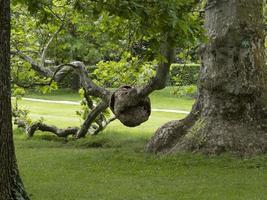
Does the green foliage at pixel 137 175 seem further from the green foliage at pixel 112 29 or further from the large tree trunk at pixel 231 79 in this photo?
the green foliage at pixel 112 29

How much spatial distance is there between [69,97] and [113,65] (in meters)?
25.9

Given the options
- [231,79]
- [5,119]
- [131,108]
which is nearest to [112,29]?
[131,108]

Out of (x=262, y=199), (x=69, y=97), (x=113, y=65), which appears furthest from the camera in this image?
(x=69, y=97)

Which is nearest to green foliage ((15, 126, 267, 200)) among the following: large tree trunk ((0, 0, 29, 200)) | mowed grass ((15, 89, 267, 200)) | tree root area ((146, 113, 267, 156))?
mowed grass ((15, 89, 267, 200))

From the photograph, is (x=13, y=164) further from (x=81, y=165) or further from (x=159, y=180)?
(x=81, y=165)

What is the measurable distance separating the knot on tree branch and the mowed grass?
2.57 feet

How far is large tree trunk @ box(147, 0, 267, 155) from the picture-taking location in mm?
13094

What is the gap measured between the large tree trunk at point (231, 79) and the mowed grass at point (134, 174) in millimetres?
758

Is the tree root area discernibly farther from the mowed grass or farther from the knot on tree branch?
the knot on tree branch

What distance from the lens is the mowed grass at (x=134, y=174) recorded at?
9.56 m

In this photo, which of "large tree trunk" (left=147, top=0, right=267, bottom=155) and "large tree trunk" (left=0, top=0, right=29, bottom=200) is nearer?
"large tree trunk" (left=0, top=0, right=29, bottom=200)

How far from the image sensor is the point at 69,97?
43.0 metres

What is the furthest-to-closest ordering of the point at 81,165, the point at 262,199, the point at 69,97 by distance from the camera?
1. the point at 69,97
2. the point at 81,165
3. the point at 262,199

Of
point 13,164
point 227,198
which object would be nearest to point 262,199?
point 227,198
